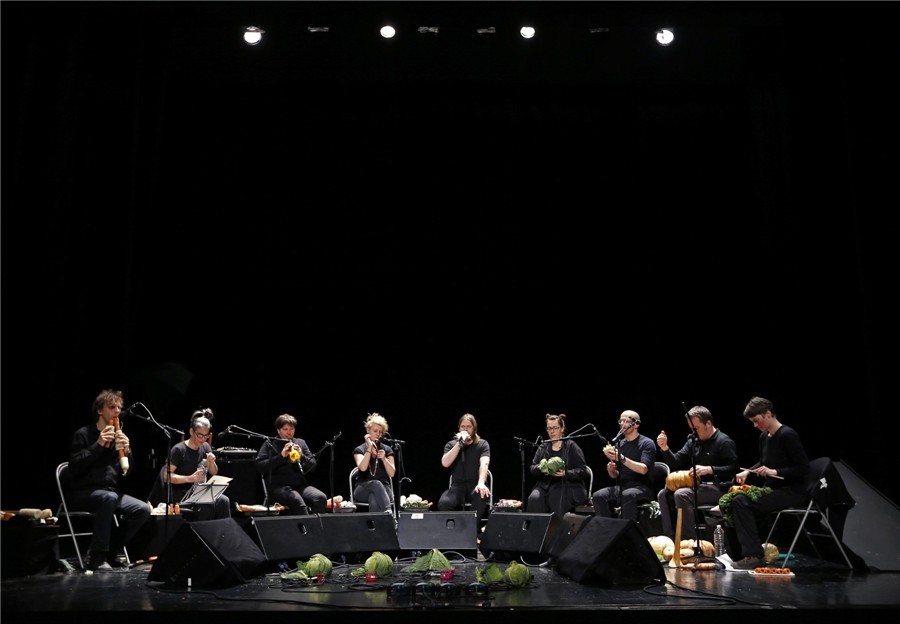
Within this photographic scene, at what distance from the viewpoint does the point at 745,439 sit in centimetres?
842

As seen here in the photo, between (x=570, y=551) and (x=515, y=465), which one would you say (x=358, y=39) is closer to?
(x=515, y=465)

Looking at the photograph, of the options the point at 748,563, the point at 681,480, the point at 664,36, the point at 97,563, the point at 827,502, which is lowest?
the point at 748,563

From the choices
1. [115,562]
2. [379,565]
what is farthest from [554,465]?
[115,562]

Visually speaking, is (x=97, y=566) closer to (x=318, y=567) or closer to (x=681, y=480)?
(x=318, y=567)

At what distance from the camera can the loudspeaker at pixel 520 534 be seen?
250 inches

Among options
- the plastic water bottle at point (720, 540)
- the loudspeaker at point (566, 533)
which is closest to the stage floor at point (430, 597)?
the loudspeaker at point (566, 533)

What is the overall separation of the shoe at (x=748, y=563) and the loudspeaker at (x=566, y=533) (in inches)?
45.8

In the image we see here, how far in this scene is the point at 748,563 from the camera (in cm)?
609

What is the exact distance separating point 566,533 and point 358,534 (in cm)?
159

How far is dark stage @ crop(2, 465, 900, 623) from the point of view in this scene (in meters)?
4.14

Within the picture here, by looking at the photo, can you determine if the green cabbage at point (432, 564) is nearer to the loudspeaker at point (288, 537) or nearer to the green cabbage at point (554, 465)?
the loudspeaker at point (288, 537)

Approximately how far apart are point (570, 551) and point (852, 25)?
547 cm

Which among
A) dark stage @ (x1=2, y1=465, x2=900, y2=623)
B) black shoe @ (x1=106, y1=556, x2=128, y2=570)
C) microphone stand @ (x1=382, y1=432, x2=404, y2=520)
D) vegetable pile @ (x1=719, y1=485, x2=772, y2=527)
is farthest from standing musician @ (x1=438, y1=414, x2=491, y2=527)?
black shoe @ (x1=106, y1=556, x2=128, y2=570)

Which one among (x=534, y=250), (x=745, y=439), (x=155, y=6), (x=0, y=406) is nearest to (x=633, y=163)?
(x=534, y=250)
